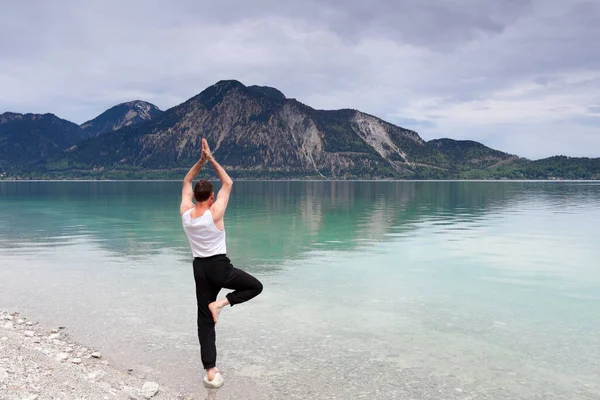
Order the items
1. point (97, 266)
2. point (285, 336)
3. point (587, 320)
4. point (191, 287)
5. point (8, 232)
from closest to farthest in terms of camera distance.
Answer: point (285, 336) < point (587, 320) < point (191, 287) < point (97, 266) < point (8, 232)

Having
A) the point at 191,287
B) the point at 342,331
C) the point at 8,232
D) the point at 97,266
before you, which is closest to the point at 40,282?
the point at 97,266

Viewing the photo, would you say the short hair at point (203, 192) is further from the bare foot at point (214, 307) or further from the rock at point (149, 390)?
the rock at point (149, 390)

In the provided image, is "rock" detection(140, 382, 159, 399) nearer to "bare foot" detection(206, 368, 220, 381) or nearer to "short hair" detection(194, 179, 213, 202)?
"bare foot" detection(206, 368, 220, 381)

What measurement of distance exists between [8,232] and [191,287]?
29891mm

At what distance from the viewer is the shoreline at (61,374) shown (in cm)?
948

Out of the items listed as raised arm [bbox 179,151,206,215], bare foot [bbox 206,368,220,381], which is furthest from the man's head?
bare foot [bbox 206,368,220,381]

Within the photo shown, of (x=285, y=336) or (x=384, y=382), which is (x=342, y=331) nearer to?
(x=285, y=336)

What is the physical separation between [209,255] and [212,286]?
69 cm

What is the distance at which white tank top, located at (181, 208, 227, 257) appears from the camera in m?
10.0

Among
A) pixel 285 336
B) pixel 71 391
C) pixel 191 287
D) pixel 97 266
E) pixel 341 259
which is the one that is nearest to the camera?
pixel 71 391

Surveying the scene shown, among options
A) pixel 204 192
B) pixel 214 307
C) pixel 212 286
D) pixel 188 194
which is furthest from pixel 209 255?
pixel 188 194

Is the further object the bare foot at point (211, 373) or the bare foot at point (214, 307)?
the bare foot at point (211, 373)

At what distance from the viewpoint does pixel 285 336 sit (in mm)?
14945

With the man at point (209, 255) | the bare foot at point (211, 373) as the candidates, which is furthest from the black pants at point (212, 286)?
the bare foot at point (211, 373)
